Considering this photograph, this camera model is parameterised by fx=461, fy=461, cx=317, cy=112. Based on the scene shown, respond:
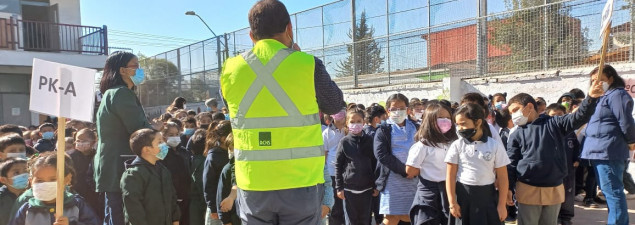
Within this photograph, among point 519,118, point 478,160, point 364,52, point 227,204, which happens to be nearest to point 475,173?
point 478,160

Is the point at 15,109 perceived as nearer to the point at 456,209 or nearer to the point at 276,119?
the point at 456,209

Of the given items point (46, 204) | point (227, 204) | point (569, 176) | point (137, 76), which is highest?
point (137, 76)

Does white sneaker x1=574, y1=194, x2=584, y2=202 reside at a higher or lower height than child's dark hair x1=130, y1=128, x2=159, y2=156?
lower

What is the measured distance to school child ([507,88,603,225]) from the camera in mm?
4160

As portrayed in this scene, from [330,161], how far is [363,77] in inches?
347

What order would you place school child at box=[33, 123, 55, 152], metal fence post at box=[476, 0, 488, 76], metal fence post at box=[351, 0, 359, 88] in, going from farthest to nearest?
metal fence post at box=[351, 0, 359, 88] < metal fence post at box=[476, 0, 488, 76] < school child at box=[33, 123, 55, 152]

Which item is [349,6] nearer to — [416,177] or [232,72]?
[416,177]

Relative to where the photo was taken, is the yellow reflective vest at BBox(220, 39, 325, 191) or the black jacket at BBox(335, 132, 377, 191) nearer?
the yellow reflective vest at BBox(220, 39, 325, 191)

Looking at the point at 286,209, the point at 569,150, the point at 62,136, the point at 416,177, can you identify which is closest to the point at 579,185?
the point at 569,150

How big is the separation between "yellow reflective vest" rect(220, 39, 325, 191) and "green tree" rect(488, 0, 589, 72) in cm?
903

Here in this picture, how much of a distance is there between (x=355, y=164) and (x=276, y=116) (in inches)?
111

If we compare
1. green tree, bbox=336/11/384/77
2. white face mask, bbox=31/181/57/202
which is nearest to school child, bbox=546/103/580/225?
white face mask, bbox=31/181/57/202

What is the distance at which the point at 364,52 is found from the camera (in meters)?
14.2

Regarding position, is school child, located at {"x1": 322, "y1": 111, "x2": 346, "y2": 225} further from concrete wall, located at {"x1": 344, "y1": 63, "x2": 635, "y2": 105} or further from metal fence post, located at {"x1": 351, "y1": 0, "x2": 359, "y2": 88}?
metal fence post, located at {"x1": 351, "y1": 0, "x2": 359, "y2": 88}
